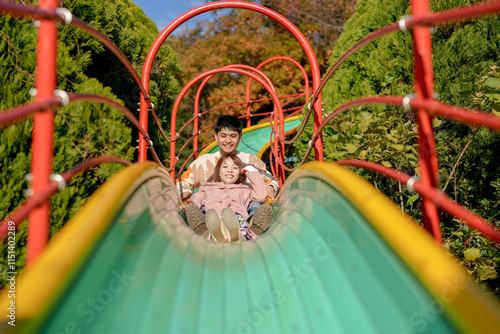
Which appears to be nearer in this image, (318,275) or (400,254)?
(400,254)

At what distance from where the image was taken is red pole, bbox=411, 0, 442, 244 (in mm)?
1194

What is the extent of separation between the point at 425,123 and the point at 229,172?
2.06 metres

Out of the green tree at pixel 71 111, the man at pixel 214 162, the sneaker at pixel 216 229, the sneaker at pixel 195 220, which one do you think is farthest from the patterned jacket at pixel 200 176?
the sneaker at pixel 216 229

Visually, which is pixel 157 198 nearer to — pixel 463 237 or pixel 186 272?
pixel 186 272

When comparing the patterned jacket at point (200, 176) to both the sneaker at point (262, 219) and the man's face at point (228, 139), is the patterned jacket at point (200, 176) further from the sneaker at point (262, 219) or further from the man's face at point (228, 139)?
the sneaker at point (262, 219)

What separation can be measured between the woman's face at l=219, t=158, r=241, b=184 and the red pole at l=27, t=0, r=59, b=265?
2.03m

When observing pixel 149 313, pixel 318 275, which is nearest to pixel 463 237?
pixel 318 275

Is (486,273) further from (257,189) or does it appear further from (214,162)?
(214,162)

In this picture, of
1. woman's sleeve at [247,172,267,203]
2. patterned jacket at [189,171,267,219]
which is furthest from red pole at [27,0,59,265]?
woman's sleeve at [247,172,267,203]

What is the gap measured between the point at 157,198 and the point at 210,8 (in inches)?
73.2

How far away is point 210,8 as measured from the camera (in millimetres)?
3016

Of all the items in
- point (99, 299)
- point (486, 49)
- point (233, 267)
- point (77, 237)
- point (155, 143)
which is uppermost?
point (155, 143)

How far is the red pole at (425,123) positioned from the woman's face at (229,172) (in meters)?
2.02

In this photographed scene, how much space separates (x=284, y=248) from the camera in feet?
5.36
